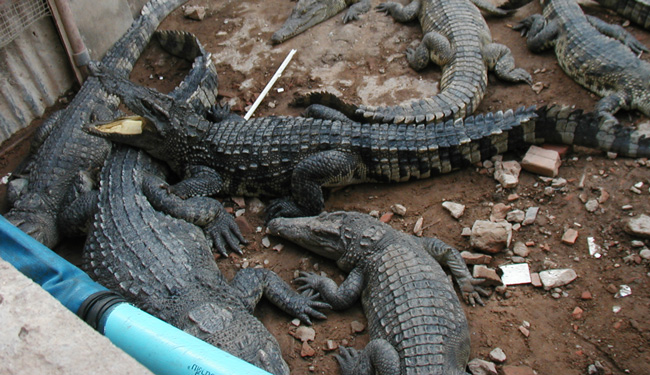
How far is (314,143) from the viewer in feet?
12.1

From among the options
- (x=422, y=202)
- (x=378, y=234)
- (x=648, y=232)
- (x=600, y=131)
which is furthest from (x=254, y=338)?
(x=600, y=131)

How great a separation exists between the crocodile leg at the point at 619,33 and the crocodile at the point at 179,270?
3776mm

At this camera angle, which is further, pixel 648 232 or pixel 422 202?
pixel 422 202

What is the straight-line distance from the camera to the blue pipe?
5.89ft

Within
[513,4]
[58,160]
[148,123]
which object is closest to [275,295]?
[148,123]

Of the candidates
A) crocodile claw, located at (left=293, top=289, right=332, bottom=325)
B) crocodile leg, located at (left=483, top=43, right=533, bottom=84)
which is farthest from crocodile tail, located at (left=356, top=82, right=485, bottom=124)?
crocodile claw, located at (left=293, top=289, right=332, bottom=325)

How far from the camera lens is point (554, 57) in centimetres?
472

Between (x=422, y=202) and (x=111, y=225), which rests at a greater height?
(x=111, y=225)

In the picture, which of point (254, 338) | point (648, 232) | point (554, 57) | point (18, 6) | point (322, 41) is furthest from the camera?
point (322, 41)

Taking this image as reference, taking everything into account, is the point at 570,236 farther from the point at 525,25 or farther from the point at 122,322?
the point at 525,25

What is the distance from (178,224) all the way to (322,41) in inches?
110

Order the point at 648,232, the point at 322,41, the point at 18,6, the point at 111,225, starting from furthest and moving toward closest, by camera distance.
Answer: the point at 322,41 < the point at 18,6 < the point at 111,225 < the point at 648,232

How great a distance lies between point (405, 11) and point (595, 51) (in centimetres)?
201

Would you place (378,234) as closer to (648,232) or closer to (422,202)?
(422,202)
